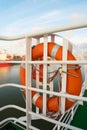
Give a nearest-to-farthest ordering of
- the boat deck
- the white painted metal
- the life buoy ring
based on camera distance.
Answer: the white painted metal, the life buoy ring, the boat deck

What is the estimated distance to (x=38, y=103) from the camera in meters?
1.39

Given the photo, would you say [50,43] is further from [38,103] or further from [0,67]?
[0,67]

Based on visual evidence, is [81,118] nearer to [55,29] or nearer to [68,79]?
[68,79]

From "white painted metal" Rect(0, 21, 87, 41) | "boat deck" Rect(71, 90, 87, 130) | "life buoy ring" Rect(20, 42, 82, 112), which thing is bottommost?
"boat deck" Rect(71, 90, 87, 130)

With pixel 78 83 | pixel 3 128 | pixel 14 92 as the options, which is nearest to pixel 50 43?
pixel 78 83

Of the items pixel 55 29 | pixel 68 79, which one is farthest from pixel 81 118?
→ pixel 55 29

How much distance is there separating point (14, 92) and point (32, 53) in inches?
271

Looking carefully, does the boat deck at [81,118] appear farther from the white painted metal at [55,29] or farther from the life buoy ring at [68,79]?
the white painted metal at [55,29]

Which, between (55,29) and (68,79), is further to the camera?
(68,79)

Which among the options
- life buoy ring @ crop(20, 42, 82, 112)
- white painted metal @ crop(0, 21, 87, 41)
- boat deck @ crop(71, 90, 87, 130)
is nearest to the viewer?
white painted metal @ crop(0, 21, 87, 41)

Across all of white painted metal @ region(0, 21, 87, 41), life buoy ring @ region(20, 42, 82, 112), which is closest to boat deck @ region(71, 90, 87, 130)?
life buoy ring @ region(20, 42, 82, 112)

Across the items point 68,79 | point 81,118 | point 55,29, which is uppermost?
point 55,29

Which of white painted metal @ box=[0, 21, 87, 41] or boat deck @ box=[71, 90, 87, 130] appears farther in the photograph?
boat deck @ box=[71, 90, 87, 130]

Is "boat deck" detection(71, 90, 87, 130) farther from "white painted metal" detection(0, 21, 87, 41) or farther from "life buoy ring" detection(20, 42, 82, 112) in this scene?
"white painted metal" detection(0, 21, 87, 41)
